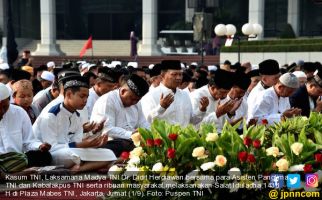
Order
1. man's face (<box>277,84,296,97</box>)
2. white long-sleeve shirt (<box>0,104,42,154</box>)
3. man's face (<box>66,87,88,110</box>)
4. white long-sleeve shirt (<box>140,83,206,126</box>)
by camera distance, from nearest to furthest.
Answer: white long-sleeve shirt (<box>0,104,42,154</box>), man's face (<box>66,87,88,110</box>), white long-sleeve shirt (<box>140,83,206,126</box>), man's face (<box>277,84,296,97</box>)

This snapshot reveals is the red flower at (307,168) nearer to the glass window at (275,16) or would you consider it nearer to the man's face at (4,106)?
the man's face at (4,106)

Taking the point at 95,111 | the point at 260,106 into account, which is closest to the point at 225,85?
the point at 260,106

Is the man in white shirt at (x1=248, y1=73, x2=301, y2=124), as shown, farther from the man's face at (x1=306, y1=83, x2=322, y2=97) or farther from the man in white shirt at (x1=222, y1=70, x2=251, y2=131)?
the man's face at (x1=306, y1=83, x2=322, y2=97)

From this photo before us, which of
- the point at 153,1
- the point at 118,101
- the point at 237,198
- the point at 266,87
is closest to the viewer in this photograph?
the point at 237,198

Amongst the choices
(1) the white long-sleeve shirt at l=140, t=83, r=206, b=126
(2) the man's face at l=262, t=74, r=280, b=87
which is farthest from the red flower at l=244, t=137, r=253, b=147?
(2) the man's face at l=262, t=74, r=280, b=87

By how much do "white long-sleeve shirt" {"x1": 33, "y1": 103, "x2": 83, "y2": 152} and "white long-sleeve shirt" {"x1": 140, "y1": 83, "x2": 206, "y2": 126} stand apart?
76.0 inches

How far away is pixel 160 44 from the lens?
4466cm

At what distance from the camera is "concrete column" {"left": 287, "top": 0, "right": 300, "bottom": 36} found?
4588cm

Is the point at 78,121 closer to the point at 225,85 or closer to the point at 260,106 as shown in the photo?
the point at 225,85

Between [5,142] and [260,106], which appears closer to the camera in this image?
[5,142]

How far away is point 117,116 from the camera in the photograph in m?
10.2

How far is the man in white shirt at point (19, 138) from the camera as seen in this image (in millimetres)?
8297

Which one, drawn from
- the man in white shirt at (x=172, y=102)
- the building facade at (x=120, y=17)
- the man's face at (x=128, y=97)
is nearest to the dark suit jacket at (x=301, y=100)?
the man in white shirt at (x=172, y=102)

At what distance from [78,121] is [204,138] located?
124 inches
